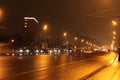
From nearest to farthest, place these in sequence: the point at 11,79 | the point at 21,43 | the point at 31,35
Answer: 1. the point at 11,79
2. the point at 31,35
3. the point at 21,43

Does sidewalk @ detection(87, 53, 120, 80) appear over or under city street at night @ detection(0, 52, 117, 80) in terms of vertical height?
under

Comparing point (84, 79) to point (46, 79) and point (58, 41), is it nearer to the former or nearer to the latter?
point (46, 79)

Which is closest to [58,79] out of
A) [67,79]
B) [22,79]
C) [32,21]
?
[67,79]

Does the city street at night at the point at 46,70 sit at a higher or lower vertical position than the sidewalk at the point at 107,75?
higher

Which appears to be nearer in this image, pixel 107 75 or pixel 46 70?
pixel 107 75

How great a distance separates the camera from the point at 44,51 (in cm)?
8162

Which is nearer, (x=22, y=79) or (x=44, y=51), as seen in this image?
(x=22, y=79)

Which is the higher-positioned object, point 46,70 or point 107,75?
point 46,70

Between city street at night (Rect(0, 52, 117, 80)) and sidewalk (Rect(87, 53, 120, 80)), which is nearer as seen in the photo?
city street at night (Rect(0, 52, 117, 80))

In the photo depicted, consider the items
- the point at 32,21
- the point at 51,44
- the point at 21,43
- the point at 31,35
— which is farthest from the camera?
the point at 51,44

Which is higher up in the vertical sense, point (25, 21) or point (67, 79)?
point (25, 21)

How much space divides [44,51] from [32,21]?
4894cm

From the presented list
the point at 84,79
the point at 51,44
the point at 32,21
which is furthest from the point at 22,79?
the point at 51,44

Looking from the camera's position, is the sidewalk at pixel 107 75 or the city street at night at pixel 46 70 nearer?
the city street at night at pixel 46 70
